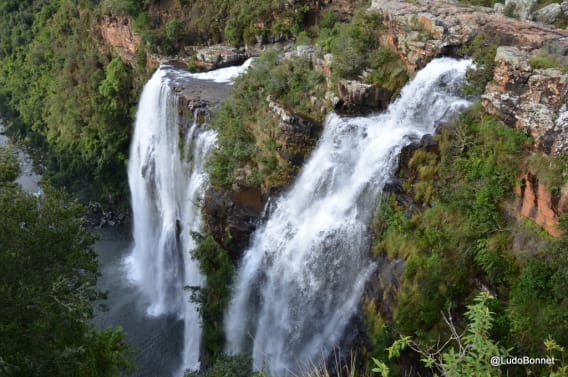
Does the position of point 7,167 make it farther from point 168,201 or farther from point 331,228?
point 168,201

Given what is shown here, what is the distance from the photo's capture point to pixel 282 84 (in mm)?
15547

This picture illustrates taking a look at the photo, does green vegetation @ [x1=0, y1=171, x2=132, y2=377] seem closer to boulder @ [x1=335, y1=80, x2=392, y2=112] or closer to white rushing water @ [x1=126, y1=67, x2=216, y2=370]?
white rushing water @ [x1=126, y1=67, x2=216, y2=370]

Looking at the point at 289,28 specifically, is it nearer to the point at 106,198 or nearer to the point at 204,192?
the point at 204,192

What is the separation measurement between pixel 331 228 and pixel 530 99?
17.4ft

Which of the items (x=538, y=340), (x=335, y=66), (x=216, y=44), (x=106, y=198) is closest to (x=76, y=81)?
(x=106, y=198)

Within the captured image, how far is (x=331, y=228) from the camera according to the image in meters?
11.8

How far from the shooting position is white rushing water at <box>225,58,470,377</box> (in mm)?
11352

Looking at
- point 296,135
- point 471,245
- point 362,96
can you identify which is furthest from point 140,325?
point 471,245

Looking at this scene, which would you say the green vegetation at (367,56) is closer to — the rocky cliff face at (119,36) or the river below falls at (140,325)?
the river below falls at (140,325)

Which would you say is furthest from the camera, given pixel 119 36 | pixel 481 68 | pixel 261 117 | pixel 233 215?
pixel 119 36

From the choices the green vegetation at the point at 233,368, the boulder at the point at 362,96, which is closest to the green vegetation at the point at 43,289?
the green vegetation at the point at 233,368

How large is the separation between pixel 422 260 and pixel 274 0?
17.8 metres

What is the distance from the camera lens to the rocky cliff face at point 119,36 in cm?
2952

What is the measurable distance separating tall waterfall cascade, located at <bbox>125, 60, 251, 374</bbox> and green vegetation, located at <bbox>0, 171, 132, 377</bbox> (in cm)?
685
